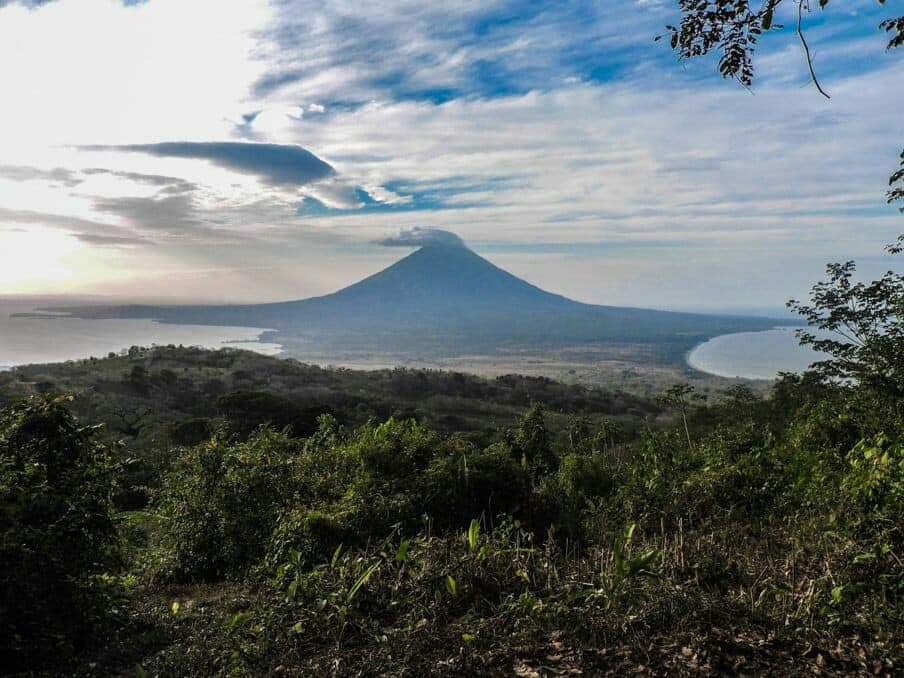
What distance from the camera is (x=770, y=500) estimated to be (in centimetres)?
733

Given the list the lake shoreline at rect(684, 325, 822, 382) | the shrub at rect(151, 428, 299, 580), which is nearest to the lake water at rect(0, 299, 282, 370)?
the shrub at rect(151, 428, 299, 580)

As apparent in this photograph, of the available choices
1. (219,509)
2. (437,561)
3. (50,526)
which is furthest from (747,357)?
(50,526)

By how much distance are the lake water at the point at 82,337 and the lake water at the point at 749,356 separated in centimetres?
8504

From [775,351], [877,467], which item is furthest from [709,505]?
[775,351]

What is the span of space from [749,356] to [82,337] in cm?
14107

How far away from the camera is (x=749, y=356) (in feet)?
475

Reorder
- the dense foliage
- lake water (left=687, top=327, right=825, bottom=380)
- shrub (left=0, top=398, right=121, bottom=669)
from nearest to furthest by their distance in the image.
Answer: the dense foliage
shrub (left=0, top=398, right=121, bottom=669)
lake water (left=687, top=327, right=825, bottom=380)

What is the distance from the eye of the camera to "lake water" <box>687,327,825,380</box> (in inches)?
4373

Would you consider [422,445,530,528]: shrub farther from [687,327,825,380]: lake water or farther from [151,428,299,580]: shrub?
[687,327,825,380]: lake water

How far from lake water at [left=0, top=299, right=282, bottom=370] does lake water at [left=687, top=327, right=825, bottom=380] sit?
85.0m

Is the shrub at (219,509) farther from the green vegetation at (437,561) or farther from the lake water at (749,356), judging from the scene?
the lake water at (749,356)

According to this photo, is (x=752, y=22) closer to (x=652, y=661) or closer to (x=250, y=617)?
(x=652, y=661)

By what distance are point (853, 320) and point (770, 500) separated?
13.2 feet

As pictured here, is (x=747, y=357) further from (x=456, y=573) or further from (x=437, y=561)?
(x=456, y=573)
